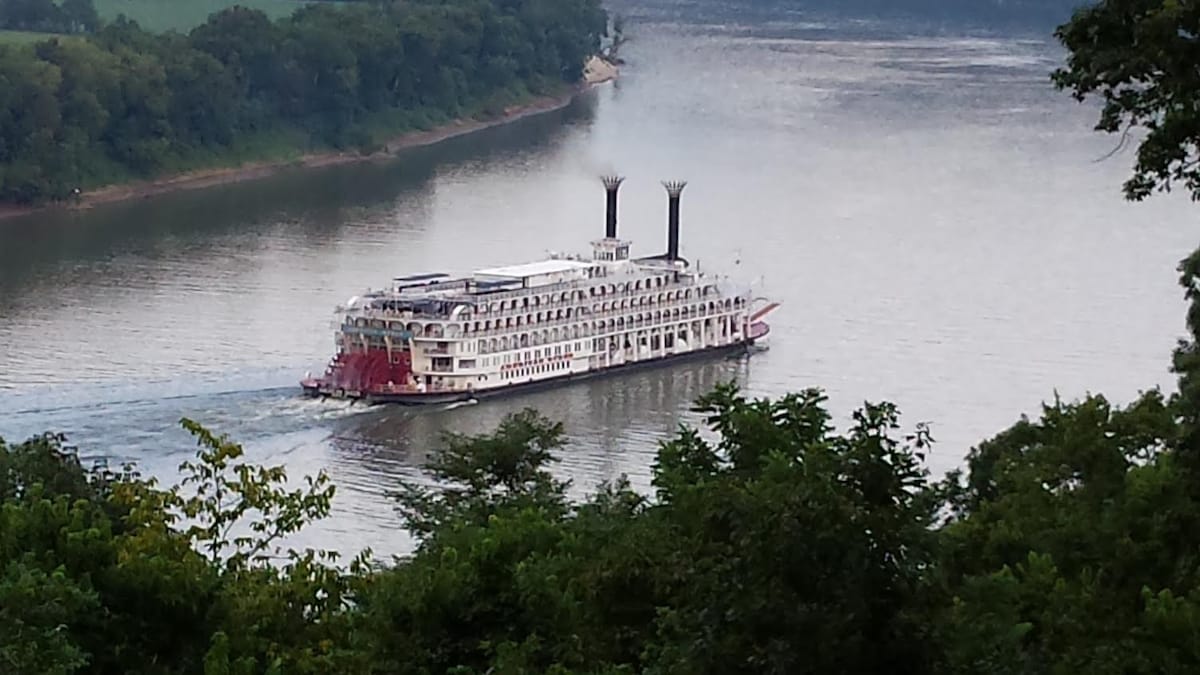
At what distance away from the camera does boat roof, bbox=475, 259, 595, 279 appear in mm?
26453

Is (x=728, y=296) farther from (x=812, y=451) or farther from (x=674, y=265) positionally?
(x=812, y=451)

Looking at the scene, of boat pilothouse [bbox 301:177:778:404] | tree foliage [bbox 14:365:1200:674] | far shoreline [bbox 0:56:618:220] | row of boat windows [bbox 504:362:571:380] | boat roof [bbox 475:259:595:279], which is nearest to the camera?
tree foliage [bbox 14:365:1200:674]

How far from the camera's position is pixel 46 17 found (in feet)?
158

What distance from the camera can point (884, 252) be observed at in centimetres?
3061

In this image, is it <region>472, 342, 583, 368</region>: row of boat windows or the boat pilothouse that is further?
<region>472, 342, 583, 368</region>: row of boat windows

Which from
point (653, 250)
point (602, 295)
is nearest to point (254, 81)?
point (653, 250)

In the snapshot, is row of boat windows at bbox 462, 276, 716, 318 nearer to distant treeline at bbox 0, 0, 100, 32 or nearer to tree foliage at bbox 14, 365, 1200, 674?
tree foliage at bbox 14, 365, 1200, 674

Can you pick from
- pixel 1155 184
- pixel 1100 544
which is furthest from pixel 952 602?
pixel 1100 544

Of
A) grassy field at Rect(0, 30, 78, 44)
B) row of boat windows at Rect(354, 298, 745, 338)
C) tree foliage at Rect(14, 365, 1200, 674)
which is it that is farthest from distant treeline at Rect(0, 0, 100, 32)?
tree foliage at Rect(14, 365, 1200, 674)

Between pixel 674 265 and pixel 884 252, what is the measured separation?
A: 3638 millimetres

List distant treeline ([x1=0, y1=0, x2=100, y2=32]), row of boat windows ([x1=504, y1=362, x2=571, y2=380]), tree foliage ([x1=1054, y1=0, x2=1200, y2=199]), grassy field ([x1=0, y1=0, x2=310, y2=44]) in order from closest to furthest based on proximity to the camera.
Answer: tree foliage ([x1=1054, y1=0, x2=1200, y2=199]) < row of boat windows ([x1=504, y1=362, x2=571, y2=380]) < distant treeline ([x1=0, y1=0, x2=100, y2=32]) < grassy field ([x1=0, y1=0, x2=310, y2=44])

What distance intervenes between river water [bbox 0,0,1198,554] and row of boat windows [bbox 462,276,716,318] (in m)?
1.05

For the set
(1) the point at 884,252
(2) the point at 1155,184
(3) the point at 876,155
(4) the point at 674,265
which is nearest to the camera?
(2) the point at 1155,184

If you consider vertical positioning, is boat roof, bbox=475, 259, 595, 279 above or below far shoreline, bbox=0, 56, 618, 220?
above
